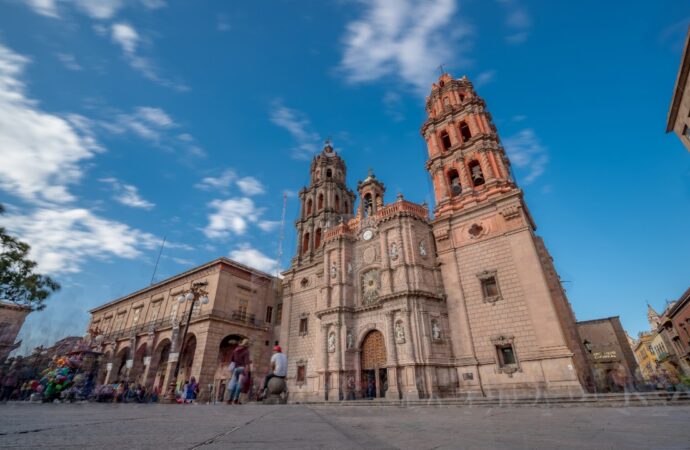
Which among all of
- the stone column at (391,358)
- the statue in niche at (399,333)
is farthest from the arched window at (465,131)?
the statue in niche at (399,333)

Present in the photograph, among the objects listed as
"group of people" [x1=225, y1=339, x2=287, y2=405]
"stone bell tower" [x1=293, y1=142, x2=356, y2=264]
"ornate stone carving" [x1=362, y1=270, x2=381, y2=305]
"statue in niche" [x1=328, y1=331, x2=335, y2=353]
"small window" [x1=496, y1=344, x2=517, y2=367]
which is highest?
"stone bell tower" [x1=293, y1=142, x2=356, y2=264]

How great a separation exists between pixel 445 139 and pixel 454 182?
473 cm

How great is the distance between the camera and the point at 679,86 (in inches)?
569

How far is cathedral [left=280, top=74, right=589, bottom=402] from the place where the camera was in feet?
55.6

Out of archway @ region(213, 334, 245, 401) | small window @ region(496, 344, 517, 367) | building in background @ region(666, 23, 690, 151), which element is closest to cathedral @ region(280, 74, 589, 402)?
small window @ region(496, 344, 517, 367)

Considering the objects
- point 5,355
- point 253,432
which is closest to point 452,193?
point 253,432

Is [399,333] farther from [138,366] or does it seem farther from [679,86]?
[138,366]

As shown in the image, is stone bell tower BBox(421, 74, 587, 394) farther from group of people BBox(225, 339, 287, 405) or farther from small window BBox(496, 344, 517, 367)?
group of people BBox(225, 339, 287, 405)

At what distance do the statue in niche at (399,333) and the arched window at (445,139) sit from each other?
15.5m

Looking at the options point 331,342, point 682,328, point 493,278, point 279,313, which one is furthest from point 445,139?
point 682,328

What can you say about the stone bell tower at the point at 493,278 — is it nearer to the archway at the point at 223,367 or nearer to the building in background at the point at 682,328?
the archway at the point at 223,367

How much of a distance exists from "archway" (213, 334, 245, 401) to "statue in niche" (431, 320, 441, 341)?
54.5 feet

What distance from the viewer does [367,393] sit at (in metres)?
20.4

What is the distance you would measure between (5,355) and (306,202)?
40468mm
